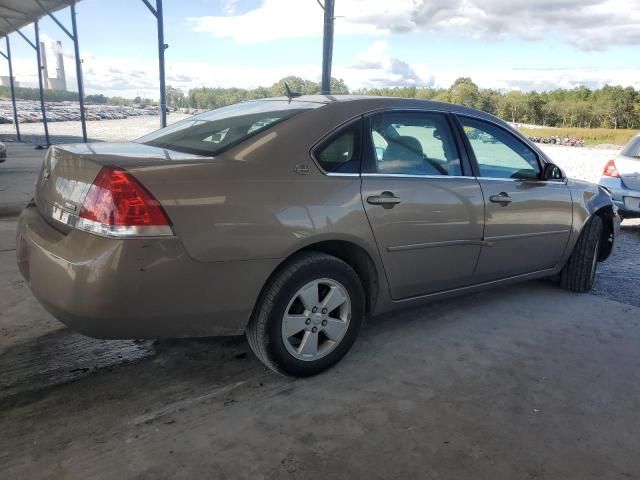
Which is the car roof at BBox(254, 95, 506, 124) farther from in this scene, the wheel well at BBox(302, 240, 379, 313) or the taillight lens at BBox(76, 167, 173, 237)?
the taillight lens at BBox(76, 167, 173, 237)

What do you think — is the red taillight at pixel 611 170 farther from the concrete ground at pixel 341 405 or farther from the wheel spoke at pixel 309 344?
the wheel spoke at pixel 309 344

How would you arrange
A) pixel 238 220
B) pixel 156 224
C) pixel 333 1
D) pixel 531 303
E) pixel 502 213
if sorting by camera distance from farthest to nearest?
pixel 333 1 < pixel 531 303 < pixel 502 213 < pixel 238 220 < pixel 156 224

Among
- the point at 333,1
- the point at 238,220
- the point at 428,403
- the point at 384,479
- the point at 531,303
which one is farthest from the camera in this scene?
the point at 333,1

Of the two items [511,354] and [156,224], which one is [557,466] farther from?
[156,224]

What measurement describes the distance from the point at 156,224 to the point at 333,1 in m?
5.80

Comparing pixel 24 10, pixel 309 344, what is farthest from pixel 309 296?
pixel 24 10

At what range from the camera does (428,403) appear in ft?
8.59

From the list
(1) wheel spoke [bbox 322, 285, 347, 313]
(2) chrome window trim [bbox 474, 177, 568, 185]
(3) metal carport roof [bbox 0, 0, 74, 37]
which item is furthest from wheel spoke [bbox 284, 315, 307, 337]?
(3) metal carport roof [bbox 0, 0, 74, 37]

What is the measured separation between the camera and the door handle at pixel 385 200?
286 cm

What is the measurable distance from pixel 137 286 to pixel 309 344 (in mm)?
988

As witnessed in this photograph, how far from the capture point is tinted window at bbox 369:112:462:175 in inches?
119

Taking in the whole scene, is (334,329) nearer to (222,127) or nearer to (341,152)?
(341,152)

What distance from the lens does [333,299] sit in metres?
2.82

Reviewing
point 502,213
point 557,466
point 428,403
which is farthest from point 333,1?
point 557,466
